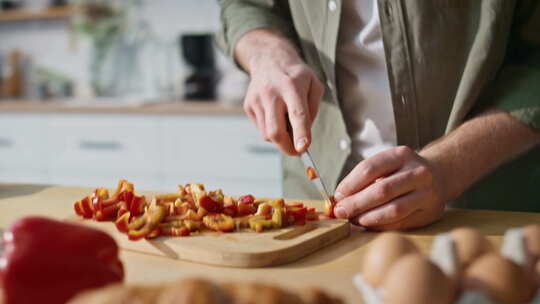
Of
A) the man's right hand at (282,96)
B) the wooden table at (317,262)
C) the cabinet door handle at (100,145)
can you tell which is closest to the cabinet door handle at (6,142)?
the cabinet door handle at (100,145)

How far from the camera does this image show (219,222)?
1051 mm

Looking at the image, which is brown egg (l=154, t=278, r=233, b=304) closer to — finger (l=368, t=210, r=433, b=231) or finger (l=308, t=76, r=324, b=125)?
finger (l=368, t=210, r=433, b=231)

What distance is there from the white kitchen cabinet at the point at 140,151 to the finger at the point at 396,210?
1783 mm

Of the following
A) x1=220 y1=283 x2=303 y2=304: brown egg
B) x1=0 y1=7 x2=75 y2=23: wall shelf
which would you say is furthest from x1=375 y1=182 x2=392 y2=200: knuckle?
x1=0 y1=7 x2=75 y2=23: wall shelf

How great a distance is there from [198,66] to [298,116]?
7.57ft

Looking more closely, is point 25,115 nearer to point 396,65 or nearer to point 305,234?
point 396,65

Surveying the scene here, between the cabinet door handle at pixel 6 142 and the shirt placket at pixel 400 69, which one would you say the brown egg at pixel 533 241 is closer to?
the shirt placket at pixel 400 69

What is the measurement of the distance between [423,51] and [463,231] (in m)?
0.79

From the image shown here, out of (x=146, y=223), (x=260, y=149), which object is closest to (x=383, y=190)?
(x=146, y=223)

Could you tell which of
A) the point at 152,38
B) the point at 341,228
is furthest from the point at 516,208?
the point at 152,38

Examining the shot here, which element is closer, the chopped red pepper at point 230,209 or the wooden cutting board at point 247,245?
the wooden cutting board at point 247,245

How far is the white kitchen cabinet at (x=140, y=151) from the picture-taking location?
2904 millimetres

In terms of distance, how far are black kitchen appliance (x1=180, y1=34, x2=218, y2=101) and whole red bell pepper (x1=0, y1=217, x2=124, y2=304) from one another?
2715mm

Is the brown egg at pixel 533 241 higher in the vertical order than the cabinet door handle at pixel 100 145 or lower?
higher
